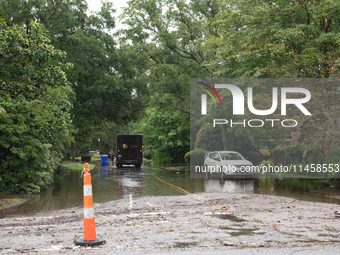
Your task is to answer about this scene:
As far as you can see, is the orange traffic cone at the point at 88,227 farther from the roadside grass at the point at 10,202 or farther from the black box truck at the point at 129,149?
the black box truck at the point at 129,149

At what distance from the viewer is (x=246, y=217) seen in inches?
357

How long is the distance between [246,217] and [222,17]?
51.8 feet

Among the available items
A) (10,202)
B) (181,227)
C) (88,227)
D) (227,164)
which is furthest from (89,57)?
(88,227)

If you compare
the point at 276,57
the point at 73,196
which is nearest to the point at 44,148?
the point at 73,196

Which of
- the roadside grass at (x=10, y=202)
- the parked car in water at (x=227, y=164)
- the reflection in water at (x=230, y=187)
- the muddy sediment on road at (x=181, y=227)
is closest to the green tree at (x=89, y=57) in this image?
the parked car in water at (x=227, y=164)

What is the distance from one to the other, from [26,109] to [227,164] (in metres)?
11.8

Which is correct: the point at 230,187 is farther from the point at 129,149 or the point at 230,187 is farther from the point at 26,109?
the point at 129,149

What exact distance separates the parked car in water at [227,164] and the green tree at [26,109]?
9725 mm

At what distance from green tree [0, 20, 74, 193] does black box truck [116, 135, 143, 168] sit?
1901cm

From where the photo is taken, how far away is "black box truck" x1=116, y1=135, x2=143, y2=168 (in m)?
36.6

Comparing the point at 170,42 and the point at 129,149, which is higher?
the point at 170,42

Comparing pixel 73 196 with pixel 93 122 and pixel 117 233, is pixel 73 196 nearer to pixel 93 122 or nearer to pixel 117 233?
pixel 117 233

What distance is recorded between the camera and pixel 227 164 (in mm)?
22547

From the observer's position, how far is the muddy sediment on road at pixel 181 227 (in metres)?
6.23
